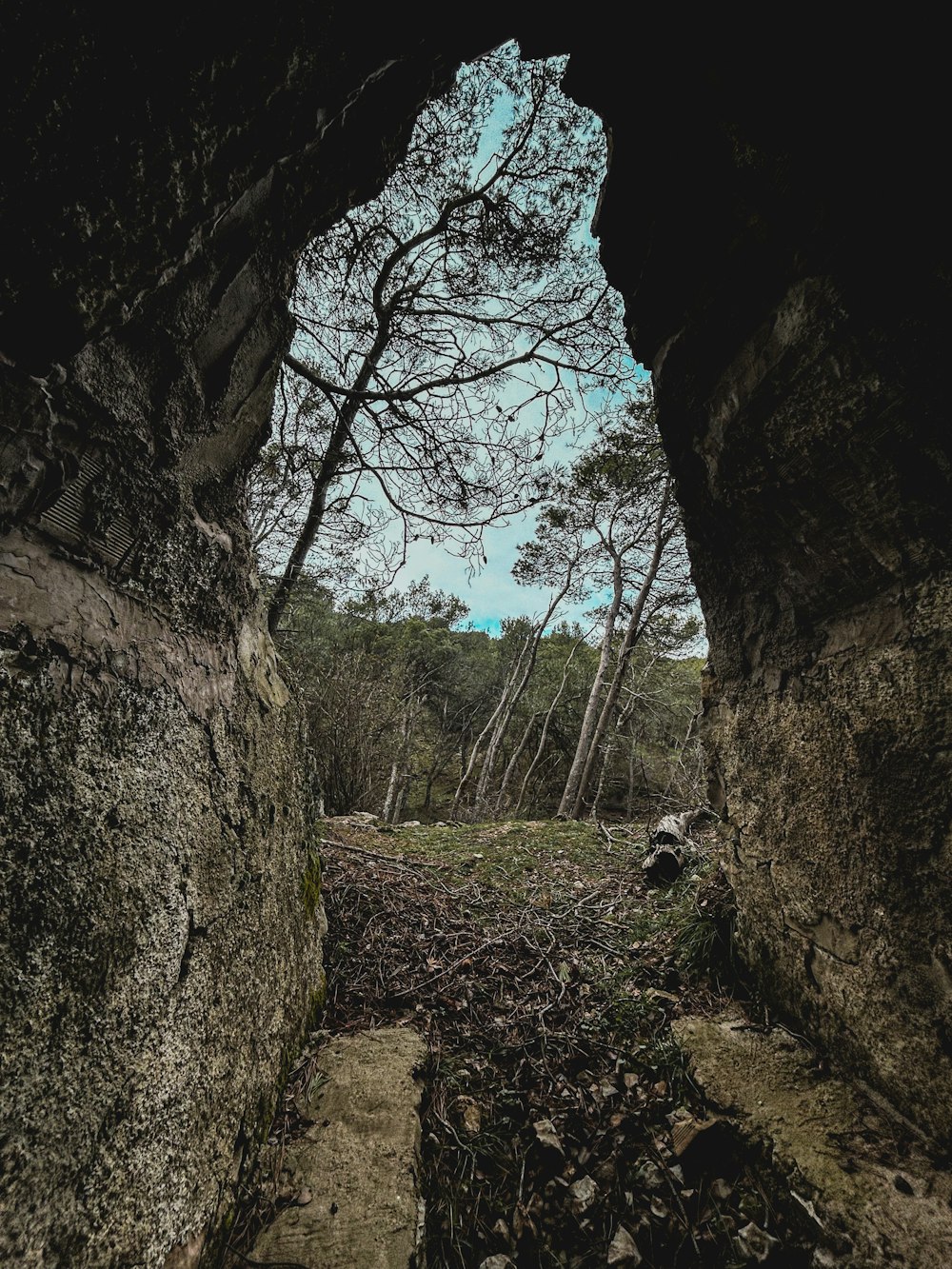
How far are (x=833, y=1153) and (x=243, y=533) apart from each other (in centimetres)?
307

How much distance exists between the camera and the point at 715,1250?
143cm

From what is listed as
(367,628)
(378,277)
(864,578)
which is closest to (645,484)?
(378,277)

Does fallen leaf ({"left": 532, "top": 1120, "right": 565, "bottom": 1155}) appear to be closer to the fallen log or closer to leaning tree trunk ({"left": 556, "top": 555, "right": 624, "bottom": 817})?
the fallen log

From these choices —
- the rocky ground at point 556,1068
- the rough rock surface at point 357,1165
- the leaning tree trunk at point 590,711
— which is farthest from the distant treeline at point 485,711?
the rough rock surface at point 357,1165

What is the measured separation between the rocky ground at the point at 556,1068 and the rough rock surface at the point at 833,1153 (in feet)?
0.25

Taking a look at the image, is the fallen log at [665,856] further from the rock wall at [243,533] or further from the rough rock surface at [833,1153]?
the rough rock surface at [833,1153]

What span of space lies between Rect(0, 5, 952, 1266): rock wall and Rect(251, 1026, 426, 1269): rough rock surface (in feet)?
0.80

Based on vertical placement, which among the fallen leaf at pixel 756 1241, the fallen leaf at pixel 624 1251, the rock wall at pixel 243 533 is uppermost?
the rock wall at pixel 243 533

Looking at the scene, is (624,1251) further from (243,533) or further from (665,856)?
(243,533)

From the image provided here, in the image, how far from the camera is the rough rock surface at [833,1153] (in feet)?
4.07

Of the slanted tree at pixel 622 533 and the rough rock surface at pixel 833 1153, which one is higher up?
the slanted tree at pixel 622 533

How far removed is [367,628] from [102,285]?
14.3m

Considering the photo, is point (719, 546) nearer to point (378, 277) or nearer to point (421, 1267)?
point (421, 1267)

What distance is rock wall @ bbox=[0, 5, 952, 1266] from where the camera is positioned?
108 centimetres
